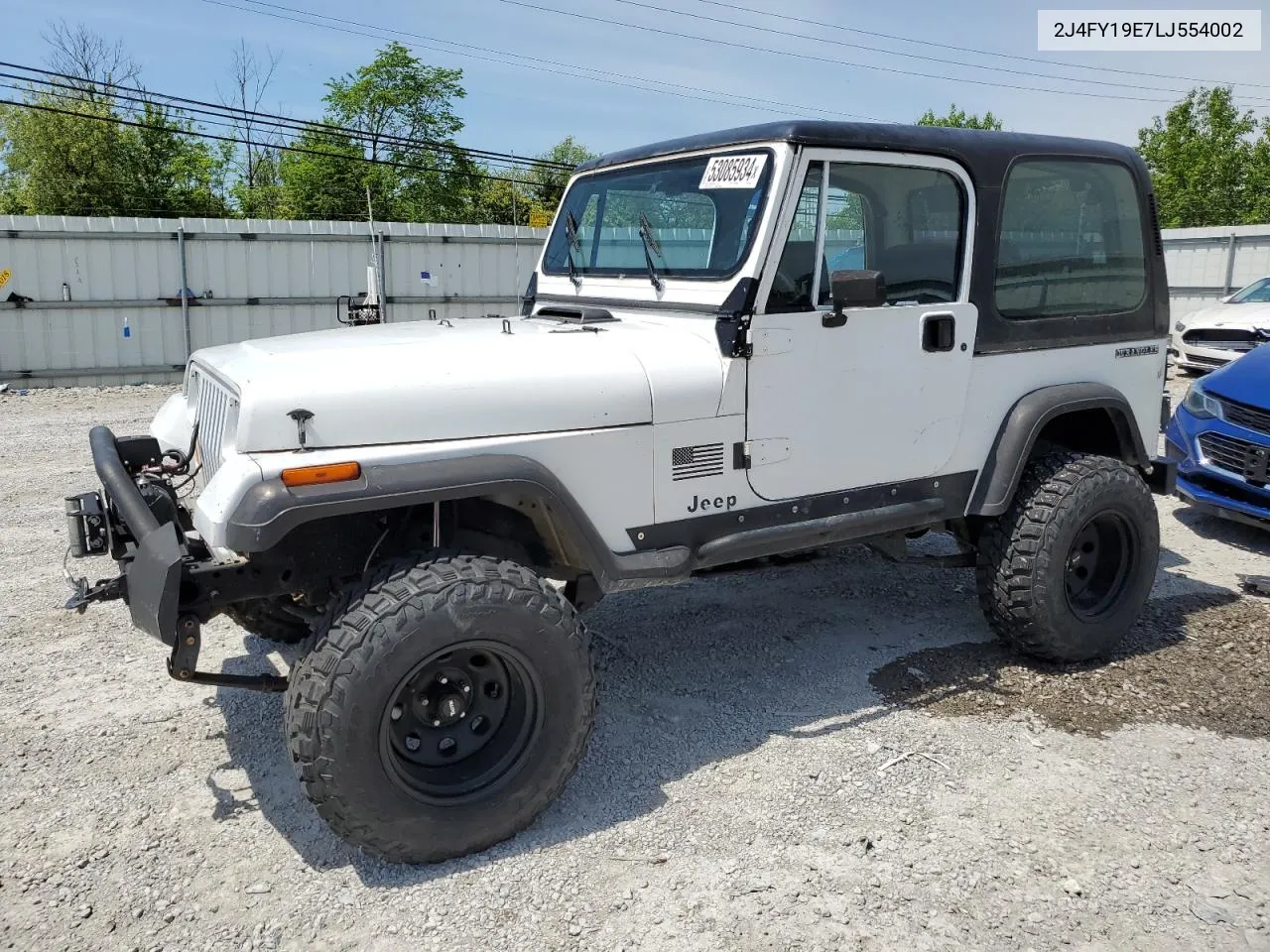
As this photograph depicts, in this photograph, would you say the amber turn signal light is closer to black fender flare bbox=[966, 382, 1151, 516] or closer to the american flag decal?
the american flag decal

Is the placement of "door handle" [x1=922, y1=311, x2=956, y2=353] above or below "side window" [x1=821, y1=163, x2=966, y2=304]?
below

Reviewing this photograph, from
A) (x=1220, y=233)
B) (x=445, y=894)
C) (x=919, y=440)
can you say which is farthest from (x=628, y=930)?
(x=1220, y=233)

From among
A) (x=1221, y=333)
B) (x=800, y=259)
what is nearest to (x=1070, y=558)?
(x=800, y=259)

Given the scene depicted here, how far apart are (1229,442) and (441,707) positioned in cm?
540

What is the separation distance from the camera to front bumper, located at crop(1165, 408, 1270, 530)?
6.00 m

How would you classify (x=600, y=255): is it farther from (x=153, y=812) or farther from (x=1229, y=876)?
(x=1229, y=876)

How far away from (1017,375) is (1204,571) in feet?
8.80

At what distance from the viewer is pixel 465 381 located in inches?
117

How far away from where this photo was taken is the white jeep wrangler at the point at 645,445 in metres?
2.81

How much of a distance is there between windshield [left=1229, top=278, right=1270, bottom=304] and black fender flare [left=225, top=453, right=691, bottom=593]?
13.5 m

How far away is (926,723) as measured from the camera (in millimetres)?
3900

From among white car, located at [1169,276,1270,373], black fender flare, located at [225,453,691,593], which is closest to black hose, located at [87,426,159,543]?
black fender flare, located at [225,453,691,593]

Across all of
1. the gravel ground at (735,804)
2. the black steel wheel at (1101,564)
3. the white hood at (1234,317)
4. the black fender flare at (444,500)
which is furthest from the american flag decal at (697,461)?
the white hood at (1234,317)

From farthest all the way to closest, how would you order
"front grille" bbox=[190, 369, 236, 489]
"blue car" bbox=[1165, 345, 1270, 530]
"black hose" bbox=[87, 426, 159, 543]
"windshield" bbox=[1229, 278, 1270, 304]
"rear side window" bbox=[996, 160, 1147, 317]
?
"windshield" bbox=[1229, 278, 1270, 304] < "blue car" bbox=[1165, 345, 1270, 530] < "rear side window" bbox=[996, 160, 1147, 317] < "front grille" bbox=[190, 369, 236, 489] < "black hose" bbox=[87, 426, 159, 543]
